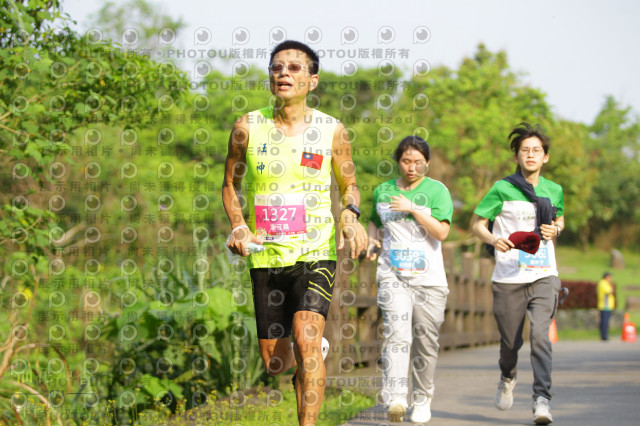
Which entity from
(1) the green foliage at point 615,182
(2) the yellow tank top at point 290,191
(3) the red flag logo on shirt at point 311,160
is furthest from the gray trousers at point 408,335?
(1) the green foliage at point 615,182

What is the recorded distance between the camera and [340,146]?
477 centimetres

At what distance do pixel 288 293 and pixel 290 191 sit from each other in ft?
1.95

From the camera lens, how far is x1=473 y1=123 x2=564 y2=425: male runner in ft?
20.9

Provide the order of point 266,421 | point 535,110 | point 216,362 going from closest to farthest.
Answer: point 266,421 → point 216,362 → point 535,110

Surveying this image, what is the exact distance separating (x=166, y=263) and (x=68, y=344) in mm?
1910

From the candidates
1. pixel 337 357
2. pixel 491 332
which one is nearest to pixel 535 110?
pixel 491 332

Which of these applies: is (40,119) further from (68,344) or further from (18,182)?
(68,344)

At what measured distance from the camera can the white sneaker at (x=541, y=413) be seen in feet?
19.2

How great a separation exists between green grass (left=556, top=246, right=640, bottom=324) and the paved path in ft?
134

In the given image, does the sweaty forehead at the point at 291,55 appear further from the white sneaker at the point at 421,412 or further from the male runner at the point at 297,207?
the white sneaker at the point at 421,412

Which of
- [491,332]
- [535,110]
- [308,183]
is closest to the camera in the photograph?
[308,183]

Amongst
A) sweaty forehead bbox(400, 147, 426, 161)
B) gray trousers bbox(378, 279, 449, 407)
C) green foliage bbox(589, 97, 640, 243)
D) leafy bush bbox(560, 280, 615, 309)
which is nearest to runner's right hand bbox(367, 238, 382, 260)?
gray trousers bbox(378, 279, 449, 407)

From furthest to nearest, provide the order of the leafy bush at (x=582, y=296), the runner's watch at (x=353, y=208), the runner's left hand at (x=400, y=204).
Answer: the leafy bush at (x=582, y=296) < the runner's left hand at (x=400, y=204) < the runner's watch at (x=353, y=208)

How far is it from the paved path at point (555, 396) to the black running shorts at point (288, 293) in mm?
1267
